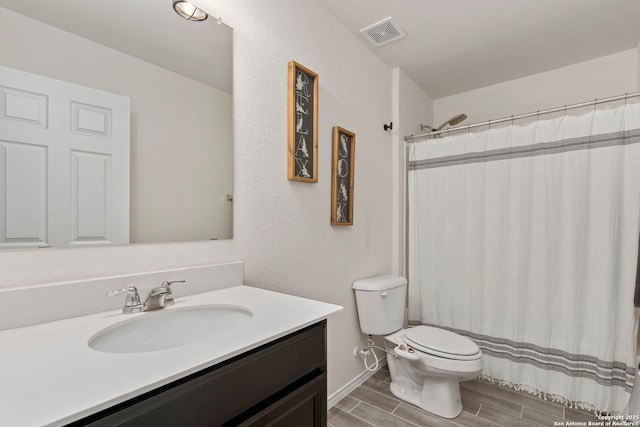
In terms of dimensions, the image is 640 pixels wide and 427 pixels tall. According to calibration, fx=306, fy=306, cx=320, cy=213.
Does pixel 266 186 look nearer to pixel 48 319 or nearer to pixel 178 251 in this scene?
pixel 178 251

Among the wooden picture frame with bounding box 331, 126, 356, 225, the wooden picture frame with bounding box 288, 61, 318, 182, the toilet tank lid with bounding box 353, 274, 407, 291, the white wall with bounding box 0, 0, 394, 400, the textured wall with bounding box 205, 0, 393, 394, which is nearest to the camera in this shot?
the white wall with bounding box 0, 0, 394, 400

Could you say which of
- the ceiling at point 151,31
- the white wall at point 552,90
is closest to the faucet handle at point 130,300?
the ceiling at point 151,31

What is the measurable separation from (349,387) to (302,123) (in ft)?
5.40

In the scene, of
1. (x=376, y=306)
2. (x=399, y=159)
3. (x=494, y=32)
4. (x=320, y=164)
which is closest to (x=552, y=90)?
(x=494, y=32)

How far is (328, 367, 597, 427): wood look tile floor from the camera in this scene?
65.7 inches

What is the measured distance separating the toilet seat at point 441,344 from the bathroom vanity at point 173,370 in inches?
38.9

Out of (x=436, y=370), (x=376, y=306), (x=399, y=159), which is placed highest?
(x=399, y=159)

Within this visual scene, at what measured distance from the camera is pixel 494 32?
77.9 inches

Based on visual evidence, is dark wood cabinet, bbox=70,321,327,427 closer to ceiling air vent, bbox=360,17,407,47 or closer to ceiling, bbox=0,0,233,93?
ceiling, bbox=0,0,233,93

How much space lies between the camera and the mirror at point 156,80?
0.86 m

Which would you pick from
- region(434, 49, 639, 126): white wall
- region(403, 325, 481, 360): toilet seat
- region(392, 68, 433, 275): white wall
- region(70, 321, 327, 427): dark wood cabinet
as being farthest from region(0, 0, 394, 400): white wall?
region(434, 49, 639, 126): white wall

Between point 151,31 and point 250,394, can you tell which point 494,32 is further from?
point 250,394

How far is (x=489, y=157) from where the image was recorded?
2.13 meters

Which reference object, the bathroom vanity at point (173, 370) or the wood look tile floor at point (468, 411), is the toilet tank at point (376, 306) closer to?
the wood look tile floor at point (468, 411)
